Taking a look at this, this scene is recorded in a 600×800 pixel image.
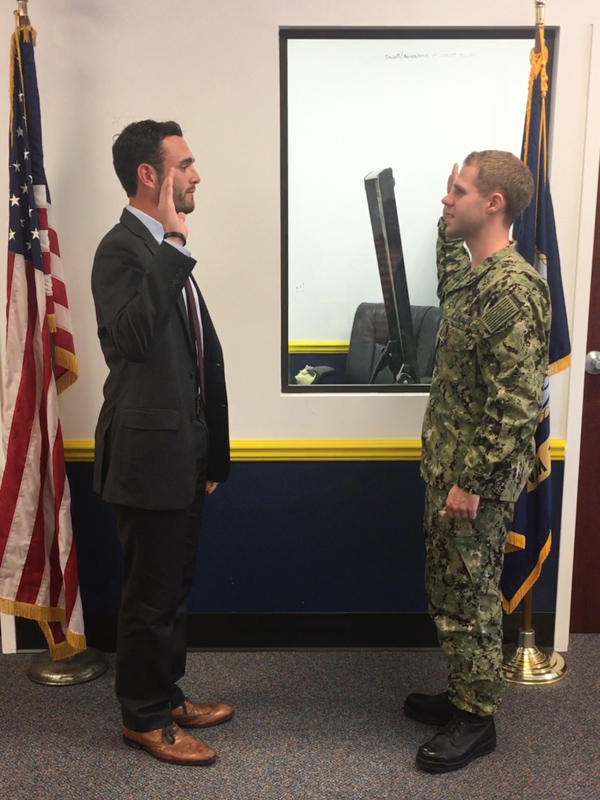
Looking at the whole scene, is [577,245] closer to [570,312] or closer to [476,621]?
[570,312]

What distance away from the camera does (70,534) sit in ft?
7.80

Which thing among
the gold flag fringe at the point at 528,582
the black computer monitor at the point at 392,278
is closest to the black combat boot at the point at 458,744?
the gold flag fringe at the point at 528,582

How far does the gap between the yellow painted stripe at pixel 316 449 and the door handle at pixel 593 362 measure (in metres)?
0.28

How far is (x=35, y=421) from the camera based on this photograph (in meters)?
2.34

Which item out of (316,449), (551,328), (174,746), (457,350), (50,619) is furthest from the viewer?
(316,449)

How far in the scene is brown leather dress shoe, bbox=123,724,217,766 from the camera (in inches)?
77.7

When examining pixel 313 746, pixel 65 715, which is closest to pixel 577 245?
pixel 313 746

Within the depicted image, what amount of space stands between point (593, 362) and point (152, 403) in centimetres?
160

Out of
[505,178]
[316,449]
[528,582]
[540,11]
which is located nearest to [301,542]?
[316,449]

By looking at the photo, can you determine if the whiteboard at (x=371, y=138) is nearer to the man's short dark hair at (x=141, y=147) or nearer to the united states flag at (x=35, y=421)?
the man's short dark hair at (x=141, y=147)

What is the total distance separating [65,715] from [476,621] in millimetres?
1316

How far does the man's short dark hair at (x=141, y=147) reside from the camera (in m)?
1.81

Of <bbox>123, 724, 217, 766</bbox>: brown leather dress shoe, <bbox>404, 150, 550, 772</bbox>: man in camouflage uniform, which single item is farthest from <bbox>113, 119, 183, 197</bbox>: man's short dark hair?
<bbox>123, 724, 217, 766</bbox>: brown leather dress shoe

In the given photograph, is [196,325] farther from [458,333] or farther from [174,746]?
[174,746]
